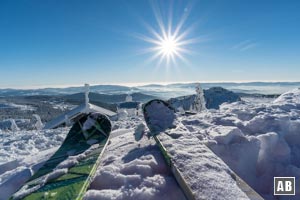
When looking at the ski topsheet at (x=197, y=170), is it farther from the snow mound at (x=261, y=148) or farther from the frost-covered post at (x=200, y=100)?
the frost-covered post at (x=200, y=100)

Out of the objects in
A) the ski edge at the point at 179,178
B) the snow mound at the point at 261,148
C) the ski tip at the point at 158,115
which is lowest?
the snow mound at the point at 261,148

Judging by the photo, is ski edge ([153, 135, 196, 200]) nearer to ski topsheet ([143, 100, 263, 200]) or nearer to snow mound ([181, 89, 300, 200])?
ski topsheet ([143, 100, 263, 200])

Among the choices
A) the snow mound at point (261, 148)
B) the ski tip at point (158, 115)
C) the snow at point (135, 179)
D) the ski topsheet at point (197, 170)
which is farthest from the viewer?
the ski tip at point (158, 115)

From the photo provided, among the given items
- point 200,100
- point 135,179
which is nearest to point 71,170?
point 135,179

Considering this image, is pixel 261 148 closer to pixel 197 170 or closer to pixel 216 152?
pixel 216 152

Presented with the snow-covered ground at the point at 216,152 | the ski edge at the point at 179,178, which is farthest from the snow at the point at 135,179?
the ski edge at the point at 179,178

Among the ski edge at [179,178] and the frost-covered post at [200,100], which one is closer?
the ski edge at [179,178]

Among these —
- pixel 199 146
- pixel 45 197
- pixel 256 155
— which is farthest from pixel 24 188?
pixel 256 155
